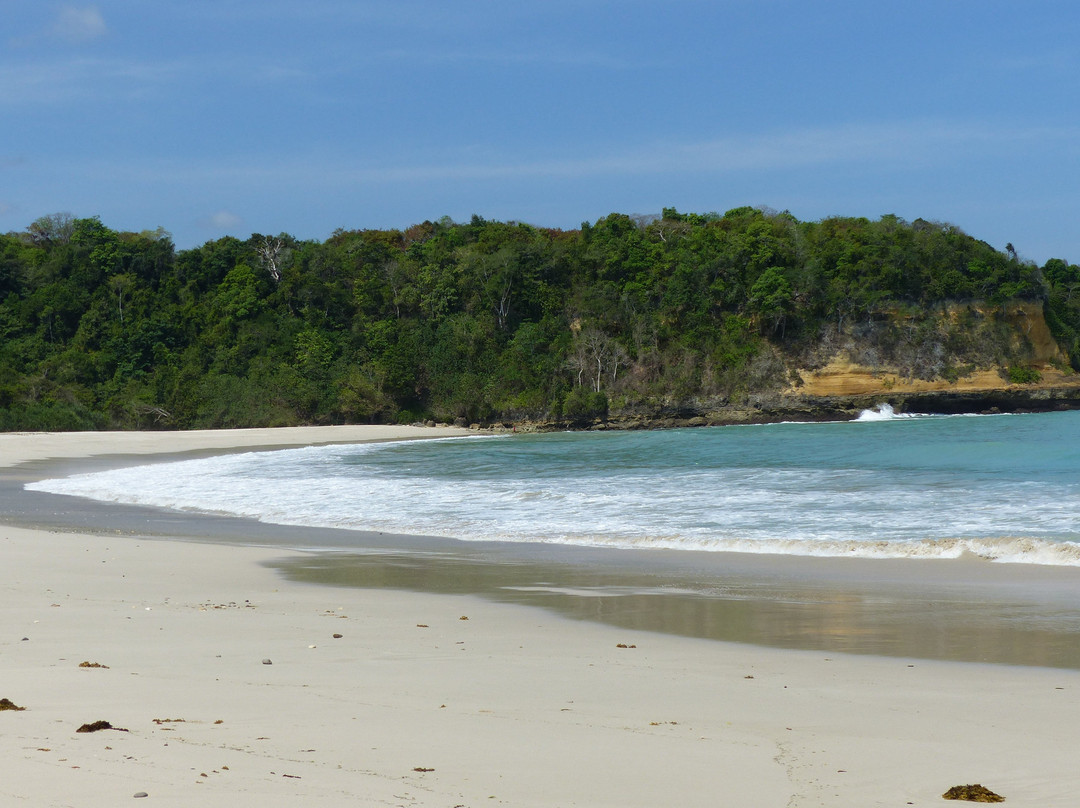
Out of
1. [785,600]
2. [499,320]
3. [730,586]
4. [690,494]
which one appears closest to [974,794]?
[785,600]

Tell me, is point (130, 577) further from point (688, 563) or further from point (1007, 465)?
point (1007, 465)

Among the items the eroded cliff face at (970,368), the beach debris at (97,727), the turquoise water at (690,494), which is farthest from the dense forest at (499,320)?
the beach debris at (97,727)

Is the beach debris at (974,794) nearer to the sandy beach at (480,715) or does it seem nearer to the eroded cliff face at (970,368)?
the sandy beach at (480,715)

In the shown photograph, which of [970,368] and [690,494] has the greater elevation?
[970,368]

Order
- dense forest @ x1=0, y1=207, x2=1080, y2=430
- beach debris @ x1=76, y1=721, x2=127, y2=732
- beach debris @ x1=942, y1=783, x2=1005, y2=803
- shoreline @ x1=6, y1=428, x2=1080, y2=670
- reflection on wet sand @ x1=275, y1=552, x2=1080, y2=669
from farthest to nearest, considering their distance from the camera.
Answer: dense forest @ x1=0, y1=207, x2=1080, y2=430, shoreline @ x1=6, y1=428, x2=1080, y2=670, reflection on wet sand @ x1=275, y1=552, x2=1080, y2=669, beach debris @ x1=76, y1=721, x2=127, y2=732, beach debris @ x1=942, y1=783, x2=1005, y2=803

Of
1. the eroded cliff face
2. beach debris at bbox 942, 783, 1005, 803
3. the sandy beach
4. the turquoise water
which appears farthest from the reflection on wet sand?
the eroded cliff face

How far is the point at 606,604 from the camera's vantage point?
24.3 ft

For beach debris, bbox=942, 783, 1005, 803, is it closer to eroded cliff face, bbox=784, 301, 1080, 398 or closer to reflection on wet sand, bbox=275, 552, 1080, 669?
reflection on wet sand, bbox=275, 552, 1080, 669

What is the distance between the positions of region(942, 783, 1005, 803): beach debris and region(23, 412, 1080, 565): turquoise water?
277 inches

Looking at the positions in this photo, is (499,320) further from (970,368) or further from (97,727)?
(97,727)

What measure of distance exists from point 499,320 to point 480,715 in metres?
54.3

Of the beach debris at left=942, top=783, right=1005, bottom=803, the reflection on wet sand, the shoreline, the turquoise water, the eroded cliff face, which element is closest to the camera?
the beach debris at left=942, top=783, right=1005, bottom=803

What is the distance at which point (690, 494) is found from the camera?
15.5 m

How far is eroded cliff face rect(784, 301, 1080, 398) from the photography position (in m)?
Answer: 53.5
